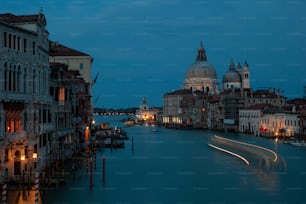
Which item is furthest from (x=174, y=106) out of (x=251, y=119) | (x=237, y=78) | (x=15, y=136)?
(x=15, y=136)

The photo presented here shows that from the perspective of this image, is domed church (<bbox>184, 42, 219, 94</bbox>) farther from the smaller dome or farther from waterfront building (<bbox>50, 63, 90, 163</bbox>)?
waterfront building (<bbox>50, 63, 90, 163</bbox>)

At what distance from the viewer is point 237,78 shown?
60.3 meters

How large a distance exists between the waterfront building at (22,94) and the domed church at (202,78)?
5474 cm

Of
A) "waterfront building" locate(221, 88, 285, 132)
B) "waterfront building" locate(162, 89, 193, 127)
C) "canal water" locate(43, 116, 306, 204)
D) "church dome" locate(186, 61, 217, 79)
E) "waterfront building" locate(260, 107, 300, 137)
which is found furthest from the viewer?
"church dome" locate(186, 61, 217, 79)

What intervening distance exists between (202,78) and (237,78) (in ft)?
Answer: 22.5

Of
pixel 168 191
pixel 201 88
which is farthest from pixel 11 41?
pixel 201 88

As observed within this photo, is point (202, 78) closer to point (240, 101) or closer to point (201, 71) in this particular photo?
point (201, 71)

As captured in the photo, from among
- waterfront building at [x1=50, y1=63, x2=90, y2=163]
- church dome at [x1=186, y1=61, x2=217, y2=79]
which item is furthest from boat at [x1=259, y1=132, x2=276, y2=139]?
church dome at [x1=186, y1=61, x2=217, y2=79]

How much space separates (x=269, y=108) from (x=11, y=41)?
26.9m

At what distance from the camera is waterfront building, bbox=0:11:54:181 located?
9.51m

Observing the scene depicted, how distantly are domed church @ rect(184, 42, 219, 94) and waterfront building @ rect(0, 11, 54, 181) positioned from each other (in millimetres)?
54738

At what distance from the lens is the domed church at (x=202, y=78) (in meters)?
65.9

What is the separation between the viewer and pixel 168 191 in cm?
1092

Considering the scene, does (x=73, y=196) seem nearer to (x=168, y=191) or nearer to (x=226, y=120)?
(x=168, y=191)
